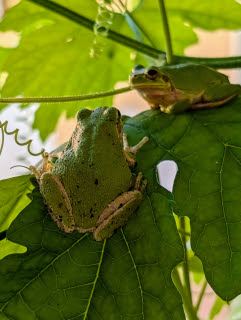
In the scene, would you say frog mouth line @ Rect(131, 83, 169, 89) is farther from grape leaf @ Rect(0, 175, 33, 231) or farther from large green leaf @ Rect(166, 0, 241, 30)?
large green leaf @ Rect(166, 0, 241, 30)

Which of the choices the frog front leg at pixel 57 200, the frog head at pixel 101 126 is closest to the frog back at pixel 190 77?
the frog head at pixel 101 126

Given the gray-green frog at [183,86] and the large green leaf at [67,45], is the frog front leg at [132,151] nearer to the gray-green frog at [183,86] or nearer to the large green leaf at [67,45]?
the gray-green frog at [183,86]

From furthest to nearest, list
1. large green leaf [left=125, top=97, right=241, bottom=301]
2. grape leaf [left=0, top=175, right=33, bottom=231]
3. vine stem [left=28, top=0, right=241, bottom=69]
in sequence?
vine stem [left=28, top=0, right=241, bottom=69] → grape leaf [left=0, top=175, right=33, bottom=231] → large green leaf [left=125, top=97, right=241, bottom=301]

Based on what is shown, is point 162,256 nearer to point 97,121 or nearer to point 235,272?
point 235,272

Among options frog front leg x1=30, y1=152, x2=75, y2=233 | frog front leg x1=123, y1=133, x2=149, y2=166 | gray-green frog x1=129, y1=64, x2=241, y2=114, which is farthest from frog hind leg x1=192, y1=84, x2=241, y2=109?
frog front leg x1=30, y1=152, x2=75, y2=233

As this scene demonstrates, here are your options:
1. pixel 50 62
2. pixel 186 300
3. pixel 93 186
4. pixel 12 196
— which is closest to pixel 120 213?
pixel 93 186

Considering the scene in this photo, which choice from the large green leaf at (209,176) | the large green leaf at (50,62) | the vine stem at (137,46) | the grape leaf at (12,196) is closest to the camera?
the large green leaf at (209,176)

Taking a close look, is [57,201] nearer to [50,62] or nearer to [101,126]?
[101,126]
